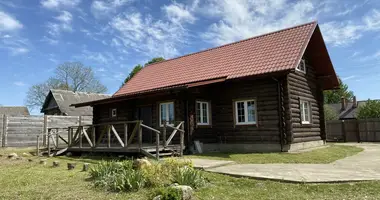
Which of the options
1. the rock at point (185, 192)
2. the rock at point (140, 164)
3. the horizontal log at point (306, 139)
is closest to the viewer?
the rock at point (185, 192)

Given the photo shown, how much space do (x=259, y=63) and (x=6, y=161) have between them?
37.7 ft

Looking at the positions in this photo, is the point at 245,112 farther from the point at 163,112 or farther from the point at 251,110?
the point at 163,112

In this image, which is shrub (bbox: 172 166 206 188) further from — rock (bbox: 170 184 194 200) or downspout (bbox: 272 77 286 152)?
downspout (bbox: 272 77 286 152)

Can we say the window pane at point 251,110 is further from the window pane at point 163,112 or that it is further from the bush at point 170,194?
the bush at point 170,194

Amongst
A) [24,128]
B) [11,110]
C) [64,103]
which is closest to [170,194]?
→ [24,128]

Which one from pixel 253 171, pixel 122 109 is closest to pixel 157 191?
pixel 253 171

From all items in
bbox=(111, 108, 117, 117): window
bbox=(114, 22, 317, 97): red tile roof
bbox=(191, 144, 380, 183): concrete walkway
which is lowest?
bbox=(191, 144, 380, 183): concrete walkway

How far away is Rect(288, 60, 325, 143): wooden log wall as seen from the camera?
44.4 ft

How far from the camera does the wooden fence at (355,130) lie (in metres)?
21.6

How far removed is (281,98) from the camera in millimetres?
12758

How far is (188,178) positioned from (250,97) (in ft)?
25.7

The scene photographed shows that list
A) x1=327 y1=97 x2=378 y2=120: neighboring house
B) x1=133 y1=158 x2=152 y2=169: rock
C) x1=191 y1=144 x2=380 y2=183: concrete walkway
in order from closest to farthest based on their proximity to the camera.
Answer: x1=191 y1=144 x2=380 y2=183: concrete walkway → x1=133 y1=158 x2=152 y2=169: rock → x1=327 y1=97 x2=378 y2=120: neighboring house

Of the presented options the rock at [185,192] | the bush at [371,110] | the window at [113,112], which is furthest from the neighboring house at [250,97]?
the bush at [371,110]

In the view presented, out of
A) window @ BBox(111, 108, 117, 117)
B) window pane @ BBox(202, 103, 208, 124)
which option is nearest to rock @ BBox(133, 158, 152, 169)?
window pane @ BBox(202, 103, 208, 124)
